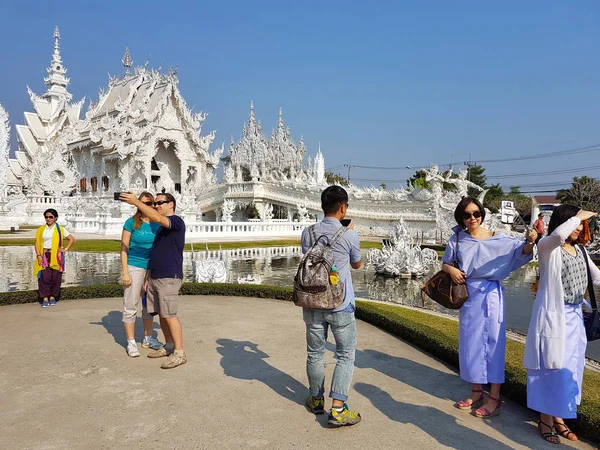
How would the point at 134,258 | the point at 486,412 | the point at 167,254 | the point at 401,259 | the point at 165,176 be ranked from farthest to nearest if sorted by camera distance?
the point at 165,176 < the point at 401,259 < the point at 134,258 < the point at 167,254 < the point at 486,412

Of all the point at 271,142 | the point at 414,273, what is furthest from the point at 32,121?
the point at 414,273

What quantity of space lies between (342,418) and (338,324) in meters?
0.65

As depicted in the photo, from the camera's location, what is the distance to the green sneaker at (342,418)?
3.16 metres

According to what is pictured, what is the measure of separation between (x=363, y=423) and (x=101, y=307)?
521 centimetres

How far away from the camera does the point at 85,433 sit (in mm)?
3051

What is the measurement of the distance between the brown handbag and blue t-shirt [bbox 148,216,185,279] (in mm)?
2356

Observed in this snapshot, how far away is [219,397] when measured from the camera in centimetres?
368

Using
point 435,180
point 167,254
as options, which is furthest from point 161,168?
point 167,254

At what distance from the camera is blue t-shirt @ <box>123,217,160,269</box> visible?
4688 mm

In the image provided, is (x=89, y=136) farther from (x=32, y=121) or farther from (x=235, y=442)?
(x=235, y=442)

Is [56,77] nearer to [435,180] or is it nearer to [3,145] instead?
[3,145]

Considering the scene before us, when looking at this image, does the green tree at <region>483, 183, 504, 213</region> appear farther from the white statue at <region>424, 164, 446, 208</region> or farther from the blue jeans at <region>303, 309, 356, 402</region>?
the blue jeans at <region>303, 309, 356, 402</region>

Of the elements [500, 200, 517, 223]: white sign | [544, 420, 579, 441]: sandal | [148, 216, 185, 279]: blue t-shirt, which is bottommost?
[544, 420, 579, 441]: sandal

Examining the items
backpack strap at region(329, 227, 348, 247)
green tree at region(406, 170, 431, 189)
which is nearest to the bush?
backpack strap at region(329, 227, 348, 247)
